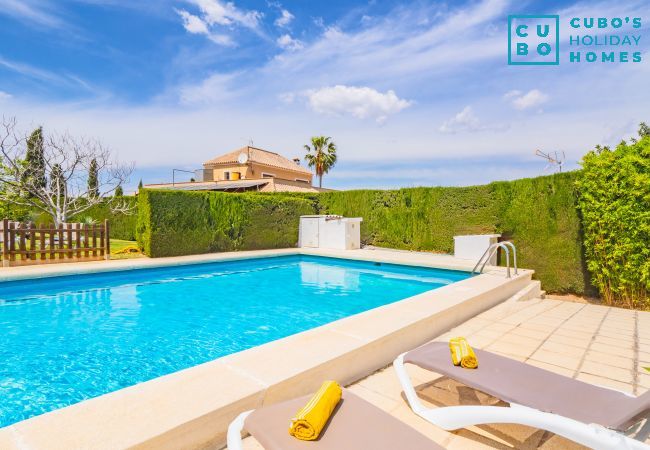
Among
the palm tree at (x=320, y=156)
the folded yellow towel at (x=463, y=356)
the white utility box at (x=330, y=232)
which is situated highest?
the palm tree at (x=320, y=156)

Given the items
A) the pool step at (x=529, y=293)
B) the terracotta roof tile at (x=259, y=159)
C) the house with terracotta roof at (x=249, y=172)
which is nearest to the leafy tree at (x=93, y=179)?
the house with terracotta roof at (x=249, y=172)

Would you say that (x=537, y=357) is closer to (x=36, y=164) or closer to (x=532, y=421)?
(x=532, y=421)

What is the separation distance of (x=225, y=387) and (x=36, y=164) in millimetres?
21995

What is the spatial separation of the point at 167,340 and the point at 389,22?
10.9 metres

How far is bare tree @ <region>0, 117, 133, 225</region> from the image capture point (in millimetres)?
16047

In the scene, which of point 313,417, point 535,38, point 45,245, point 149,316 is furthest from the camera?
point 45,245

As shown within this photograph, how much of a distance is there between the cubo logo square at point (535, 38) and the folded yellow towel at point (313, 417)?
10.5m

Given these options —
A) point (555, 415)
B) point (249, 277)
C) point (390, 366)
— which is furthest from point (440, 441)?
point (249, 277)

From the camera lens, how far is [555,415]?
1.93 meters

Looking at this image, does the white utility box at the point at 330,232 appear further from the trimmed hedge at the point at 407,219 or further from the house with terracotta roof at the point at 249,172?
the house with terracotta roof at the point at 249,172

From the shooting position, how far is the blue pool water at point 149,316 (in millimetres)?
4027

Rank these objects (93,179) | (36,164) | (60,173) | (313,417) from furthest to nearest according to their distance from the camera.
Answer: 1. (93,179)
2. (36,164)
3. (60,173)
4. (313,417)

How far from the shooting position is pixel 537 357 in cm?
400

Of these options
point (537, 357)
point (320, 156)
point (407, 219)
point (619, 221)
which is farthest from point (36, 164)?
point (320, 156)
